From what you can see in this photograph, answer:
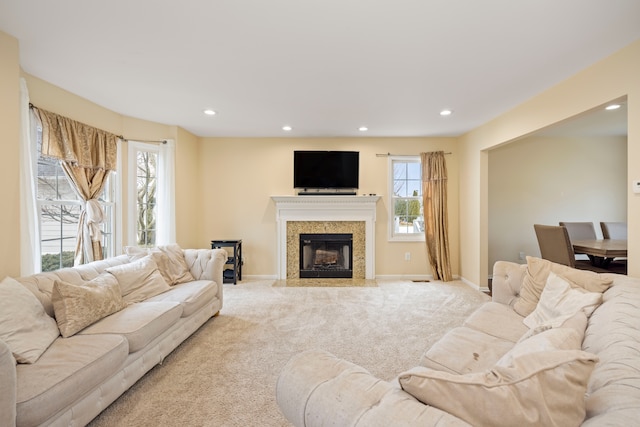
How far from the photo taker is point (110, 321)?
2020 mm

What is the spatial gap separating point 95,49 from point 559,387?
3.28 m

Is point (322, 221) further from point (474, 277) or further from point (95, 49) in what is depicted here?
point (95, 49)

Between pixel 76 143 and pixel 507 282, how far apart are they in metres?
4.37

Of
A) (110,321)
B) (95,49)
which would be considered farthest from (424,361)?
(95,49)

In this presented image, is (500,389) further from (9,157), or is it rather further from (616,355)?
(9,157)

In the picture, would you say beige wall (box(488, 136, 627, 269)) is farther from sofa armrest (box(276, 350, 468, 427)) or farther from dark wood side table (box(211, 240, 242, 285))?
sofa armrest (box(276, 350, 468, 427))

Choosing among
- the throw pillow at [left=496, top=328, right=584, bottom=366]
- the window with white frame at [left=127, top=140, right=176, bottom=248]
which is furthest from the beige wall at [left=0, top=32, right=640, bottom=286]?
the throw pillow at [left=496, top=328, right=584, bottom=366]

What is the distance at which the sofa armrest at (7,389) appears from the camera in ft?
3.88

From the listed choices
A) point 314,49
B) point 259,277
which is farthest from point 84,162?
point 259,277

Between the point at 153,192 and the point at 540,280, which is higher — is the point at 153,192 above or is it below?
above

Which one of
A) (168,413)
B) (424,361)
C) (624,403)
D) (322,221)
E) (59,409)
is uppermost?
(322,221)

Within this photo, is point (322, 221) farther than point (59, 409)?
Yes

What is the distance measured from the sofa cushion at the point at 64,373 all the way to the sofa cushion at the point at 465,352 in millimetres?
1799

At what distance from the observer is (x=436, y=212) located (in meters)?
4.88
